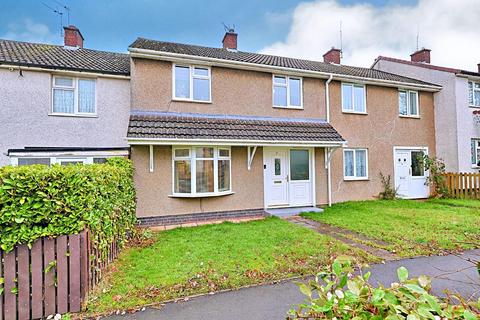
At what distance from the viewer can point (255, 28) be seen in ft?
59.9

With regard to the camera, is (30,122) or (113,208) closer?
(113,208)

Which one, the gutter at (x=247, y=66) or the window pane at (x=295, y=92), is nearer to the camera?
the gutter at (x=247, y=66)

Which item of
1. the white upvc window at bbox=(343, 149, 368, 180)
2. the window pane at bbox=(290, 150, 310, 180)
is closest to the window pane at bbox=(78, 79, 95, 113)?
the window pane at bbox=(290, 150, 310, 180)

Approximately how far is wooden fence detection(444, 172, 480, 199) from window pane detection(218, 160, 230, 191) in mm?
12634

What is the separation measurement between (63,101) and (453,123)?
20155mm

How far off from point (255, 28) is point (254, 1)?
300 centimetres

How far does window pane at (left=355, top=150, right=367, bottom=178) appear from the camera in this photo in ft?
44.4

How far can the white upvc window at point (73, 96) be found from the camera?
37.7 feet

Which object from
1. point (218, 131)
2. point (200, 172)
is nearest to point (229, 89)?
point (218, 131)

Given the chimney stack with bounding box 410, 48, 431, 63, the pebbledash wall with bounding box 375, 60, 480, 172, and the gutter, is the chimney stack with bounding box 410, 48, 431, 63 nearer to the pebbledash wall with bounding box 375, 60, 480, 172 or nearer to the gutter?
the pebbledash wall with bounding box 375, 60, 480, 172

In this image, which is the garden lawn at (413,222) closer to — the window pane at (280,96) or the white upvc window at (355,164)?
the white upvc window at (355,164)

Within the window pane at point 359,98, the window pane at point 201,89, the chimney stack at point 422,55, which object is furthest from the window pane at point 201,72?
the chimney stack at point 422,55

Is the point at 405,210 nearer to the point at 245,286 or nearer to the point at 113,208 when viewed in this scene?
the point at 245,286

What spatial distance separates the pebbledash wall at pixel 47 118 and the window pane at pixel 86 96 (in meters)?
0.29
